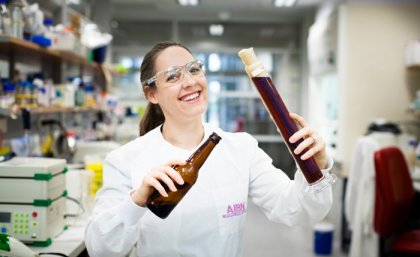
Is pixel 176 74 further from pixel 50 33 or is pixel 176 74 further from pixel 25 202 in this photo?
pixel 50 33

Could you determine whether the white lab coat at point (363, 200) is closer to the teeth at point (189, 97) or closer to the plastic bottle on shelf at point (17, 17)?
the teeth at point (189, 97)

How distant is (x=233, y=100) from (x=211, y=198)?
625 centimetres

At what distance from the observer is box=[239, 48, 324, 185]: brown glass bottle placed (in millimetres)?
1144

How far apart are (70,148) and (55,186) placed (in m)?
1.44

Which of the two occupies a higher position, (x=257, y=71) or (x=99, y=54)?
(x=99, y=54)

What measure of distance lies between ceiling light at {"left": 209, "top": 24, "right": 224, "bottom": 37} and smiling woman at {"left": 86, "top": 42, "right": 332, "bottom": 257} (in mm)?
6410

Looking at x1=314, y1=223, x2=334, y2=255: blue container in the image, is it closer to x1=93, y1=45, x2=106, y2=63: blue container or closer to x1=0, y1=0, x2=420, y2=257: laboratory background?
x1=0, y1=0, x2=420, y2=257: laboratory background

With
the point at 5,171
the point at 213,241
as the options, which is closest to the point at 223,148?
the point at 213,241

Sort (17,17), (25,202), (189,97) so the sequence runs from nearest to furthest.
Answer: (189,97) → (25,202) → (17,17)

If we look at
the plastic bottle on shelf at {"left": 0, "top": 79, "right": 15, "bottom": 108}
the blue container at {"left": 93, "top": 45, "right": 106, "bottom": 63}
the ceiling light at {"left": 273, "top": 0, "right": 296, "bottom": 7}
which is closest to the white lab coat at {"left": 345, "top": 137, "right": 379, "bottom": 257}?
the blue container at {"left": 93, "top": 45, "right": 106, "bottom": 63}

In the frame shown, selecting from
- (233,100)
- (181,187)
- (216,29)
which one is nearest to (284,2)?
(216,29)

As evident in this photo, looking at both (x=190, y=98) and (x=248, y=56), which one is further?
(x=190, y=98)

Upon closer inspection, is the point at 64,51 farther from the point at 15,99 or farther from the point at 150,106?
the point at 150,106

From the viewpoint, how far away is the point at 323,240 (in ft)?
13.5
